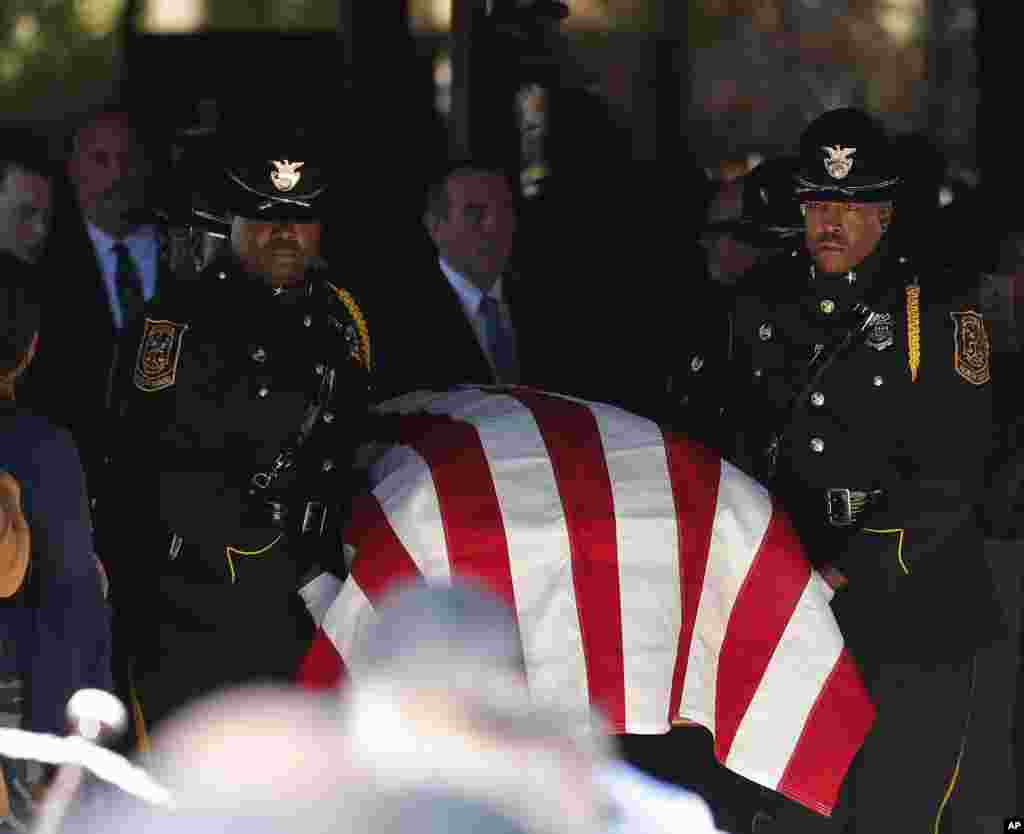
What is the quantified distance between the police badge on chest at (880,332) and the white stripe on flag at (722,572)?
1.60 feet

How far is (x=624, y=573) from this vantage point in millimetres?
4410

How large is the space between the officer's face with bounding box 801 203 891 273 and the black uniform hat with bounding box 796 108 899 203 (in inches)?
1.3

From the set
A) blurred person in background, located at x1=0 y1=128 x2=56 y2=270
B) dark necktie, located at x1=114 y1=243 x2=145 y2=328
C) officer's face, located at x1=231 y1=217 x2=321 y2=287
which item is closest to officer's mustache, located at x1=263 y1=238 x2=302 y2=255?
officer's face, located at x1=231 y1=217 x2=321 y2=287

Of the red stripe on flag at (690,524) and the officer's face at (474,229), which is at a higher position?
the officer's face at (474,229)

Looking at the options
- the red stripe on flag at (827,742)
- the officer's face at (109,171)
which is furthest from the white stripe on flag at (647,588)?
the officer's face at (109,171)

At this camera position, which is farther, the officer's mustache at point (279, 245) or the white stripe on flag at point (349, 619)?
the officer's mustache at point (279, 245)

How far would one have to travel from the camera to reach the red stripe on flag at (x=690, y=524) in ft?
14.6

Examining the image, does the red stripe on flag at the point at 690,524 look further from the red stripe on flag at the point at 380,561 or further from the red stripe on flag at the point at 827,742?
the red stripe on flag at the point at 380,561

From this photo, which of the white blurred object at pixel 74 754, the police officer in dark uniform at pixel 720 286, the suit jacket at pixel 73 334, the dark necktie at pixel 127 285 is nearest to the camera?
the white blurred object at pixel 74 754

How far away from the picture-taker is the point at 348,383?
15.6 feet

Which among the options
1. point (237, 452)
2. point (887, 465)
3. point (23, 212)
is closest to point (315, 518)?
point (237, 452)

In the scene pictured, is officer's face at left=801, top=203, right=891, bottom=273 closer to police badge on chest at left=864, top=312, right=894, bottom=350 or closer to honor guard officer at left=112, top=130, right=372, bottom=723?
police badge on chest at left=864, top=312, right=894, bottom=350

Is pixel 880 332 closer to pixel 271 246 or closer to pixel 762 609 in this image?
pixel 762 609

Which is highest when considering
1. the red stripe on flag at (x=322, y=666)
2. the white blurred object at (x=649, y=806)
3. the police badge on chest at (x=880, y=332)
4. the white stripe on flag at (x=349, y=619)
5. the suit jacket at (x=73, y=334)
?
the police badge on chest at (x=880, y=332)
